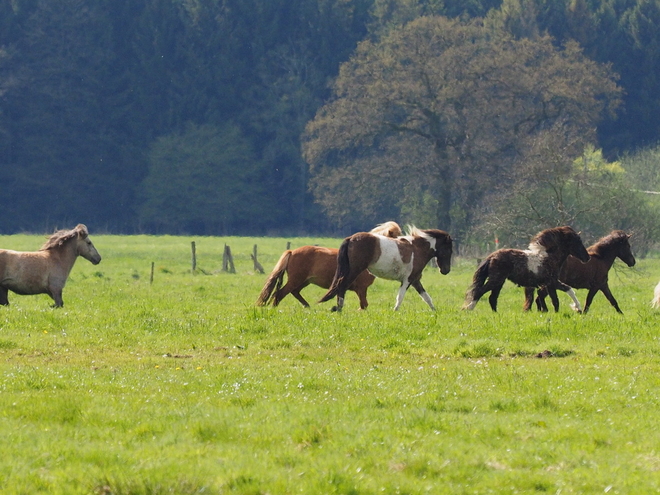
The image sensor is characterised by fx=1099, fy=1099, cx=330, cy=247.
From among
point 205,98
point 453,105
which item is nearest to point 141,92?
point 205,98

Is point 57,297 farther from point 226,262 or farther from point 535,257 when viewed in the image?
point 226,262

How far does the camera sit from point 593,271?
21.7 metres

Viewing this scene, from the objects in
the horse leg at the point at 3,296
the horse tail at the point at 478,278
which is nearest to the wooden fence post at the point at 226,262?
the horse leg at the point at 3,296

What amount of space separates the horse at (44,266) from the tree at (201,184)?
65.5 metres

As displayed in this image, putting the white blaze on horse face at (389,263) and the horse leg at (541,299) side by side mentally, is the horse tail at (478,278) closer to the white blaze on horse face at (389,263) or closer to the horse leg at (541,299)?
the white blaze on horse face at (389,263)

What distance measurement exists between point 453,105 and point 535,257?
38.3 metres

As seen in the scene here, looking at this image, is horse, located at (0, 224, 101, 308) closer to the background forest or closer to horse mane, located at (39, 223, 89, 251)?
horse mane, located at (39, 223, 89, 251)

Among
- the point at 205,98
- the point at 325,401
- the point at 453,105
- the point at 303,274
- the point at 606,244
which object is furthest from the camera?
the point at 205,98

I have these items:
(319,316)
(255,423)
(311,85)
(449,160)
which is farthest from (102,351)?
(311,85)

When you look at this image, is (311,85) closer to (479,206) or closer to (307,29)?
(307,29)

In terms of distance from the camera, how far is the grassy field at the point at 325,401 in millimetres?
8234

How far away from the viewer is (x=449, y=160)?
Result: 5662 cm

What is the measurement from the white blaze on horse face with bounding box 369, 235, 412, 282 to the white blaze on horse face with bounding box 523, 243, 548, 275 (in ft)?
7.22

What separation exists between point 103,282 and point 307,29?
198 feet
